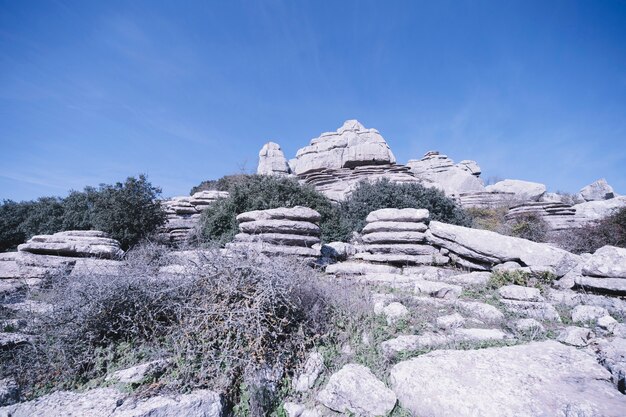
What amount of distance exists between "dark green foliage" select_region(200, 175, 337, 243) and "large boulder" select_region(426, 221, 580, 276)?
336 centimetres

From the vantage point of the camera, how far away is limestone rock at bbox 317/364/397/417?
2.32 m

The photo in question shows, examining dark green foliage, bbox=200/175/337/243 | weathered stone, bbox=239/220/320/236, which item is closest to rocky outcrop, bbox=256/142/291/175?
dark green foliage, bbox=200/175/337/243

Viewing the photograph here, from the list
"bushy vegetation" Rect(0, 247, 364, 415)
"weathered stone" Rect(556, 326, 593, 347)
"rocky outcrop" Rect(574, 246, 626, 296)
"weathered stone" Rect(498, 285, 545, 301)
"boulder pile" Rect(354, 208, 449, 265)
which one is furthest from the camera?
"boulder pile" Rect(354, 208, 449, 265)

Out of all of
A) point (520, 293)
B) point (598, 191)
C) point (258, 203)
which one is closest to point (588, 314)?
point (520, 293)

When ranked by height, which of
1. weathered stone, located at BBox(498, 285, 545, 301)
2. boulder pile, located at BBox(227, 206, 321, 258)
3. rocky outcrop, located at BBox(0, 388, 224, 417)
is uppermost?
boulder pile, located at BBox(227, 206, 321, 258)

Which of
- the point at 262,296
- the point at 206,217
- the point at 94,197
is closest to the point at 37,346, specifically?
the point at 262,296

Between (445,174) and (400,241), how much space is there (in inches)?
910

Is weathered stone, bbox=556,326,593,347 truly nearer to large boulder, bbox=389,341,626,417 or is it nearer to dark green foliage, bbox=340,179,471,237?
large boulder, bbox=389,341,626,417

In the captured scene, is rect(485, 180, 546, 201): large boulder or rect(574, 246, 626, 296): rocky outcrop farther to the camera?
rect(485, 180, 546, 201): large boulder

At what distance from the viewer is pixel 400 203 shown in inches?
394

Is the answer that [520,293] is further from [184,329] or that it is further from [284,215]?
[184,329]

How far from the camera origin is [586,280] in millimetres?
4738

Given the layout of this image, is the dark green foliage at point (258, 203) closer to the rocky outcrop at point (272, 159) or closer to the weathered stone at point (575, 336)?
the weathered stone at point (575, 336)

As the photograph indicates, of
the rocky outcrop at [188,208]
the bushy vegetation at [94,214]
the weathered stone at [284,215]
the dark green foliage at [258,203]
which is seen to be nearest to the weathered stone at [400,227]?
the weathered stone at [284,215]
